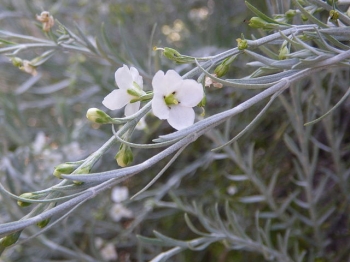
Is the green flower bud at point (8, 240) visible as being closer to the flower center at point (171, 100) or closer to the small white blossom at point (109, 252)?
the flower center at point (171, 100)

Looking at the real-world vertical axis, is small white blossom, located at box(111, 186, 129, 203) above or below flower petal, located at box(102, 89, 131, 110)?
below

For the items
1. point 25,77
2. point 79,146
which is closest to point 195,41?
point 79,146

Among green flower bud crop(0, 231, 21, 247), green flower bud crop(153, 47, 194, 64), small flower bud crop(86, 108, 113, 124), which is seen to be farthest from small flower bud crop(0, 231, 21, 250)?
green flower bud crop(153, 47, 194, 64)

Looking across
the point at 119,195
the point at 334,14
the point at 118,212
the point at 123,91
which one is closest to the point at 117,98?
the point at 123,91

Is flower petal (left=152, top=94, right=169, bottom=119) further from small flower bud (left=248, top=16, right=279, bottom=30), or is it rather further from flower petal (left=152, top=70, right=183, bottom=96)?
small flower bud (left=248, top=16, right=279, bottom=30)

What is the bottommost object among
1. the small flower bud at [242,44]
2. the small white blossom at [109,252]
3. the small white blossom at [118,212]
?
the small white blossom at [109,252]

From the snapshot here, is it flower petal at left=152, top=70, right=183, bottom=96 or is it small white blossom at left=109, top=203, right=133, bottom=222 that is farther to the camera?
small white blossom at left=109, top=203, right=133, bottom=222

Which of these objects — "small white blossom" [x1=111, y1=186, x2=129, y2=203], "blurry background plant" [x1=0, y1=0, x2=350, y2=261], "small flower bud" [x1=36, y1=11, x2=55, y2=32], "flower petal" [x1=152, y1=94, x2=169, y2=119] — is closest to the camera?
"flower petal" [x1=152, y1=94, x2=169, y2=119]

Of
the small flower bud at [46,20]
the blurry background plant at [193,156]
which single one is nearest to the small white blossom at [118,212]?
the blurry background plant at [193,156]
